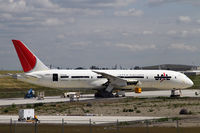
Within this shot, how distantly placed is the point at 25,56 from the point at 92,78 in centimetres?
1079

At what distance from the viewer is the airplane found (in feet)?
191

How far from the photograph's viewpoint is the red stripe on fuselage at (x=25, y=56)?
57.4 metres

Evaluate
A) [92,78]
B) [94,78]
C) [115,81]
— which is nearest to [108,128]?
[115,81]

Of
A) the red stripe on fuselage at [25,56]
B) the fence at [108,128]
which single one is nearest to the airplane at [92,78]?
the red stripe on fuselage at [25,56]

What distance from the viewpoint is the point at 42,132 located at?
26703 mm

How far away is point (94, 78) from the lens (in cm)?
6109

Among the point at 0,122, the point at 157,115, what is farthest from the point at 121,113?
the point at 0,122

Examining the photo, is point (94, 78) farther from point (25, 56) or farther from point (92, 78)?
point (25, 56)

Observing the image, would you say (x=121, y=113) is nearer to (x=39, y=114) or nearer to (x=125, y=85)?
(x=39, y=114)

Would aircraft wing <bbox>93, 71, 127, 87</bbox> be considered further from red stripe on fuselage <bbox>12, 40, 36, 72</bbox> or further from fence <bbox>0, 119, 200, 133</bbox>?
fence <bbox>0, 119, 200, 133</bbox>

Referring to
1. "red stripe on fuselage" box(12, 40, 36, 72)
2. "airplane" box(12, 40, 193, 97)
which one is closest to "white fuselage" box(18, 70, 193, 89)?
"airplane" box(12, 40, 193, 97)

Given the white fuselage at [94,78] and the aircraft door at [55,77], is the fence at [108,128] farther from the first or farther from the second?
the aircraft door at [55,77]

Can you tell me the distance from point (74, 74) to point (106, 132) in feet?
113

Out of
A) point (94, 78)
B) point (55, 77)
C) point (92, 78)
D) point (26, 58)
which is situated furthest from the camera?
point (94, 78)
